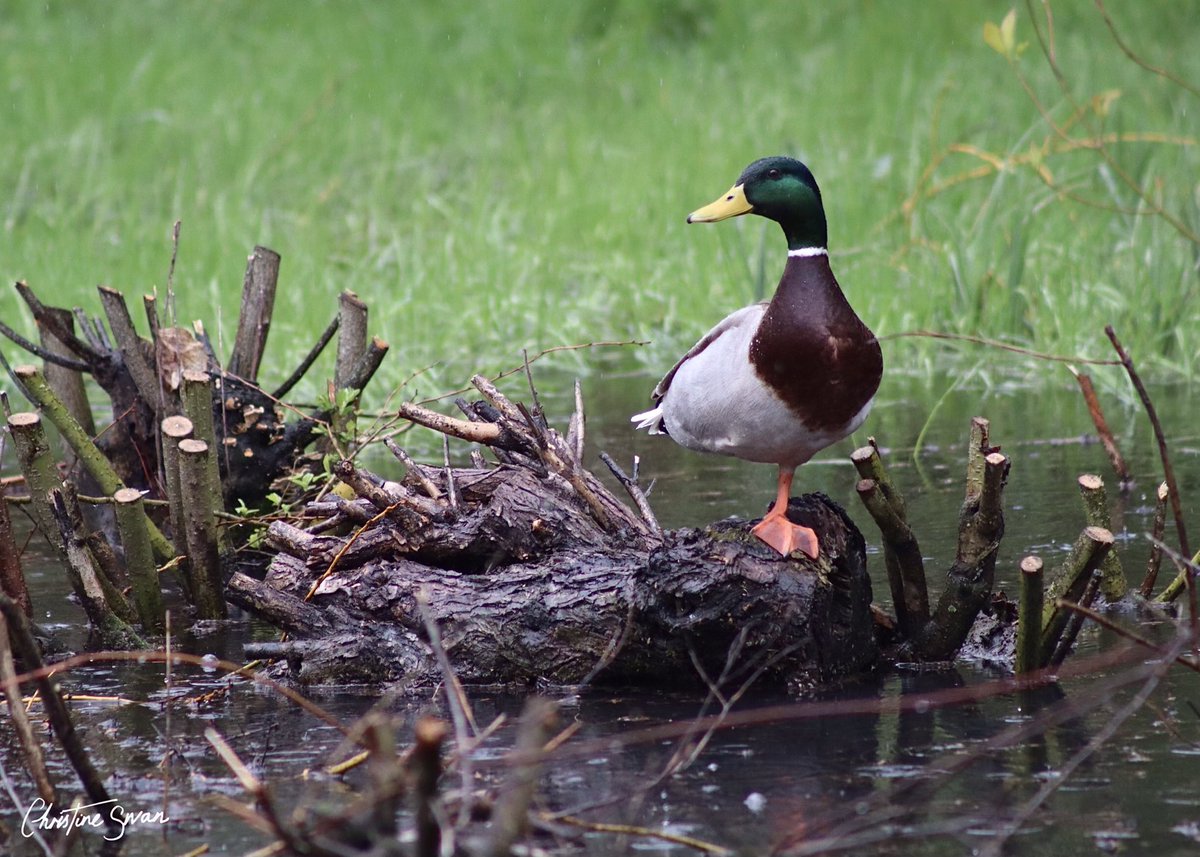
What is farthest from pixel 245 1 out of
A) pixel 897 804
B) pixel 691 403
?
pixel 897 804

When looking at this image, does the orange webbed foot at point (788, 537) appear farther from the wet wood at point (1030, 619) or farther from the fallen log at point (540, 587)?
the wet wood at point (1030, 619)

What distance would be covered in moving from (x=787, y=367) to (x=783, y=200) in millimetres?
502

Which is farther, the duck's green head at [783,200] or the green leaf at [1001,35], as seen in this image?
the green leaf at [1001,35]

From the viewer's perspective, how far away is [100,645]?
157 inches

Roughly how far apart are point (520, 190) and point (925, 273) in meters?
3.27

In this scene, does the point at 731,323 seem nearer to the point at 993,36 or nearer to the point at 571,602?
the point at 571,602

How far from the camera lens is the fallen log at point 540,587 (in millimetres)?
3383

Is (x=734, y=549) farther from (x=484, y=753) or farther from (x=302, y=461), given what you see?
(x=302, y=461)

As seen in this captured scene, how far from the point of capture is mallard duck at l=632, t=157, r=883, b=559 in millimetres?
3359

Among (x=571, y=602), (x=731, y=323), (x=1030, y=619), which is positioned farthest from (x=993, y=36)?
(x=571, y=602)

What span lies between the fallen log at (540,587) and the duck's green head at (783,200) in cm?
63

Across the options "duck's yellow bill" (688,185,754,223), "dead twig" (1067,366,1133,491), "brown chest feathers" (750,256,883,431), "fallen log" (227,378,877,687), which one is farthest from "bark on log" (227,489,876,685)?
"dead twig" (1067,366,1133,491)

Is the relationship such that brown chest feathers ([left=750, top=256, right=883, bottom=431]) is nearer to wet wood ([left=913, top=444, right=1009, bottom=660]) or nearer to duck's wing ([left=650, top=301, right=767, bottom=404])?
duck's wing ([left=650, top=301, right=767, bottom=404])

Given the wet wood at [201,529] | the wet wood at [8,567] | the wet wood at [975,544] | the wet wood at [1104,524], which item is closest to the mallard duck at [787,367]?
the wet wood at [975,544]
